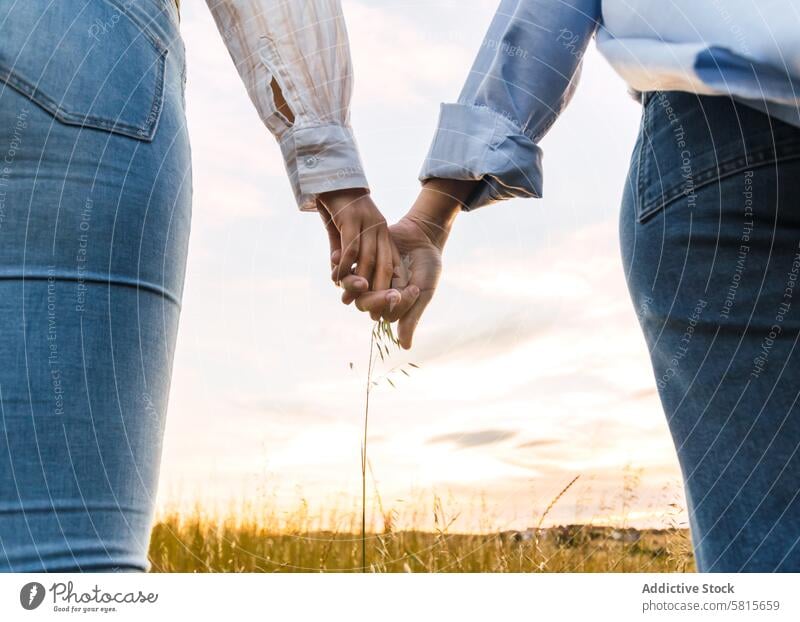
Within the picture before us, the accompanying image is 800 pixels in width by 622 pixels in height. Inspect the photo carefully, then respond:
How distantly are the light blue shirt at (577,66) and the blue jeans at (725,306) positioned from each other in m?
0.07

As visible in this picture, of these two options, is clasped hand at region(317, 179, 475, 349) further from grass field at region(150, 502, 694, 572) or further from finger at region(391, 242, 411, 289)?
grass field at region(150, 502, 694, 572)

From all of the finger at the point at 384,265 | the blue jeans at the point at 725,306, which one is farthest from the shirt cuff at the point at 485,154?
the blue jeans at the point at 725,306

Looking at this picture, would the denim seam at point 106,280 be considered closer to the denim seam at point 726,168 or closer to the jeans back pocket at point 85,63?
the jeans back pocket at point 85,63

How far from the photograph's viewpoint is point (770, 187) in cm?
66

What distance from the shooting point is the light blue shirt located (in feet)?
1.80

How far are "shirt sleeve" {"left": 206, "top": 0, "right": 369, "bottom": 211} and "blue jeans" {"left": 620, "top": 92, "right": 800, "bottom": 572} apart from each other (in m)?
0.35

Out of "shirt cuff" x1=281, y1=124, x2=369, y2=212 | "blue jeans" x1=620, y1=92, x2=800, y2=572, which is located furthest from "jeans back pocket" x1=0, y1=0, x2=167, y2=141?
"blue jeans" x1=620, y1=92, x2=800, y2=572

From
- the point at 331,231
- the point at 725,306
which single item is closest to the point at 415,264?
the point at 331,231

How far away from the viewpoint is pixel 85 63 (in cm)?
64

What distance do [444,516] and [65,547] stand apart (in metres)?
0.53

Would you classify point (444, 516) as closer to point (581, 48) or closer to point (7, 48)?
point (581, 48)

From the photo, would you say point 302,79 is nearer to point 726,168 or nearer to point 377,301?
point 377,301
